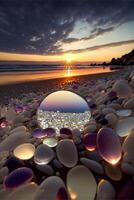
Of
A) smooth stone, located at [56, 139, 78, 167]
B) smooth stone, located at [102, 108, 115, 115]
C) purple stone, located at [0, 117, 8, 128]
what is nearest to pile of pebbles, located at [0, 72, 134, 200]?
smooth stone, located at [56, 139, 78, 167]

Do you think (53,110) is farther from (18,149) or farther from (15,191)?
(15,191)

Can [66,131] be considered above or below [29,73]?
above

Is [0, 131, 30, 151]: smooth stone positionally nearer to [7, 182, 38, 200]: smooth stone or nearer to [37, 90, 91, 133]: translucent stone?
[37, 90, 91, 133]: translucent stone

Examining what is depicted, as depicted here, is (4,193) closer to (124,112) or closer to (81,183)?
(81,183)

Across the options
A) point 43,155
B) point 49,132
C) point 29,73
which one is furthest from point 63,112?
point 29,73

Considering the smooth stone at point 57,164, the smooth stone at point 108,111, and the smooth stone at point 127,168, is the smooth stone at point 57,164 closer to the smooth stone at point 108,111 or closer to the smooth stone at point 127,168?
the smooth stone at point 127,168
